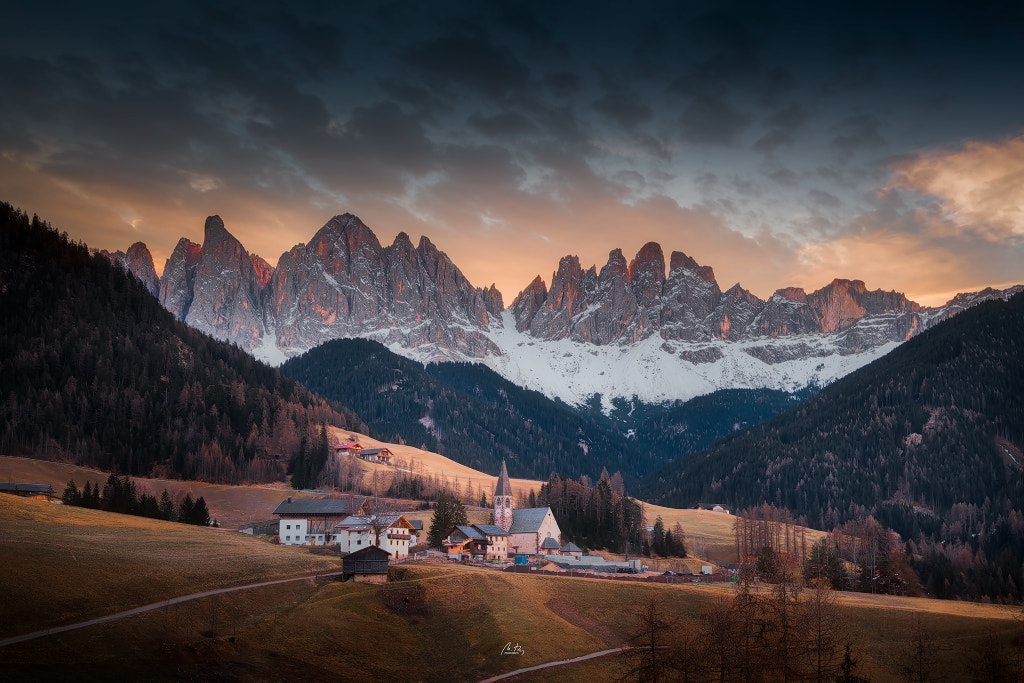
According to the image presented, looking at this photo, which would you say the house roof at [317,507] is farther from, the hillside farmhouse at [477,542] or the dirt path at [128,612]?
the dirt path at [128,612]

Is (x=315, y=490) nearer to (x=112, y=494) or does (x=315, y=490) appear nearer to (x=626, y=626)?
(x=112, y=494)

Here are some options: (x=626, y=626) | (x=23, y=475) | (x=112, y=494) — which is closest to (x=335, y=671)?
(x=626, y=626)

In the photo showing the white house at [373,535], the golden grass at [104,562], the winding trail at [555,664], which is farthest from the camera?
the white house at [373,535]

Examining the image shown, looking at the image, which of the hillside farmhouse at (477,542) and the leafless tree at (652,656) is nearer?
the leafless tree at (652,656)

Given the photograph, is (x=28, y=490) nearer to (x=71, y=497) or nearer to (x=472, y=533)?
(x=71, y=497)

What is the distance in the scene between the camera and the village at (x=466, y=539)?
112062mm

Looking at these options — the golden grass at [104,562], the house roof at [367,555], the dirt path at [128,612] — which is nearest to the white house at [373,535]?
the golden grass at [104,562]

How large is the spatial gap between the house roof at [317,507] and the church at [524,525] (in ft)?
81.8

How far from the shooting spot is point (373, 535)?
365 feet

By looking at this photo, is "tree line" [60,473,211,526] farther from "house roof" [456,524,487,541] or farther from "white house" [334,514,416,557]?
"house roof" [456,524,487,541]

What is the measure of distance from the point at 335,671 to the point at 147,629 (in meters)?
13.9

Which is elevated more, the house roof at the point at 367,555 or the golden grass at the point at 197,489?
the golden grass at the point at 197,489

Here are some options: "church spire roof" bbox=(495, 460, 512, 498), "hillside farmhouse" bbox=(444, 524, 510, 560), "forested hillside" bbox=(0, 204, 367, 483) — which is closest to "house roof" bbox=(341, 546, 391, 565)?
"hillside farmhouse" bbox=(444, 524, 510, 560)

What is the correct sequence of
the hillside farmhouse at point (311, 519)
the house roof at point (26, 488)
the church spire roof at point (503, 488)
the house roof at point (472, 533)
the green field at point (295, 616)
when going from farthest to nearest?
1. the church spire roof at point (503, 488)
2. the hillside farmhouse at point (311, 519)
3. the house roof at point (472, 533)
4. the house roof at point (26, 488)
5. the green field at point (295, 616)
